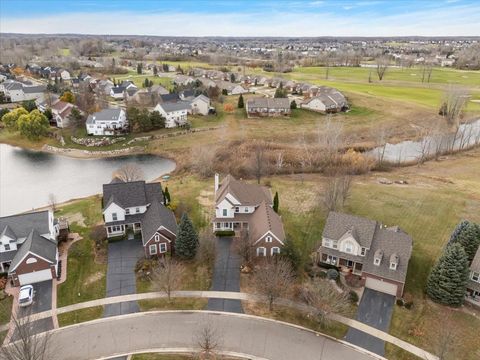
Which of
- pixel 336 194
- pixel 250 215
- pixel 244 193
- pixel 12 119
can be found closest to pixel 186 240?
pixel 250 215

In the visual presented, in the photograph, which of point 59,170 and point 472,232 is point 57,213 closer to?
point 59,170

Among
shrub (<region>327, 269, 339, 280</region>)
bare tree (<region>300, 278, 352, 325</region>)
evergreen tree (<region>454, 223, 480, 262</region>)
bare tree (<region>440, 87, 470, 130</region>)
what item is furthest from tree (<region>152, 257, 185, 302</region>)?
bare tree (<region>440, 87, 470, 130</region>)

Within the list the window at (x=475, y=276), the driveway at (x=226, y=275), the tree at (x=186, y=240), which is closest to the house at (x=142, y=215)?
the tree at (x=186, y=240)

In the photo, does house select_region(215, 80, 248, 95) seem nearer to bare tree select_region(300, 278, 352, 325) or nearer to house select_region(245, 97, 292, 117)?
house select_region(245, 97, 292, 117)

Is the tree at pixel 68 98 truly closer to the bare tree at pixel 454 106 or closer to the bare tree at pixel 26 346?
the bare tree at pixel 26 346

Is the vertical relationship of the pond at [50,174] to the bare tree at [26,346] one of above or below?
below

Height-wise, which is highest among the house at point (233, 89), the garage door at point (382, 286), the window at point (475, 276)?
the house at point (233, 89)
